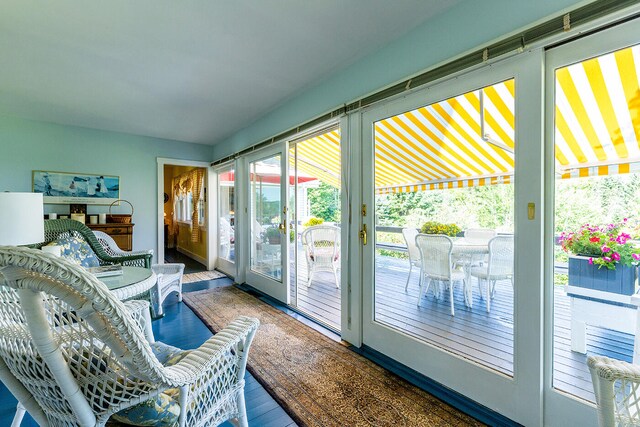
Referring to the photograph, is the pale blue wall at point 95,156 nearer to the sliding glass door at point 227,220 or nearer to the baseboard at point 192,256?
the sliding glass door at point 227,220

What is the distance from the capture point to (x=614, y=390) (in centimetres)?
81

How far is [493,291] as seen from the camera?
1968 mm

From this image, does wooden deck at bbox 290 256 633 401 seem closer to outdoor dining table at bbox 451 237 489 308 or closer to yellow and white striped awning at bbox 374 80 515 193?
outdoor dining table at bbox 451 237 489 308

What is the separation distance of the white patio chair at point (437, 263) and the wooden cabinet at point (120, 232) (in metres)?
4.34

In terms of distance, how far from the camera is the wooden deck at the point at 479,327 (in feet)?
4.55

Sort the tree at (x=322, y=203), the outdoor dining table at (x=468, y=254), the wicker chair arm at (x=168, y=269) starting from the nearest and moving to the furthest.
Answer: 1. the outdoor dining table at (x=468, y=254)
2. the wicker chair arm at (x=168, y=269)
3. the tree at (x=322, y=203)

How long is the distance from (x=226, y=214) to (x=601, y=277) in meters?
4.99

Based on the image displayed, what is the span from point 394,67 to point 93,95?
322cm

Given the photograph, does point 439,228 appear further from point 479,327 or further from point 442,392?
point 442,392

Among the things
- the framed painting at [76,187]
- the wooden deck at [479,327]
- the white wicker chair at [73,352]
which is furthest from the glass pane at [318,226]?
the framed painting at [76,187]

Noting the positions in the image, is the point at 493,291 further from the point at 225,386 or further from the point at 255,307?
the point at 255,307

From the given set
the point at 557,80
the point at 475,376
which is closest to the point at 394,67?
the point at 557,80

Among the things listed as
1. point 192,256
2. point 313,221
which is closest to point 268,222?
point 313,221

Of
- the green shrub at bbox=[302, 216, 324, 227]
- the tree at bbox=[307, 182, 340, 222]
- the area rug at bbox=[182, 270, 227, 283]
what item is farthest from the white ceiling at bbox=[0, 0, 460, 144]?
the area rug at bbox=[182, 270, 227, 283]
